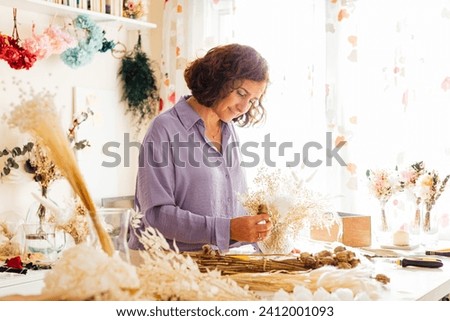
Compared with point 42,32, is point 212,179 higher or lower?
lower

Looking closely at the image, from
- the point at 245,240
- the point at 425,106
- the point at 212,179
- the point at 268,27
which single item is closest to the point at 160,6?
Result: the point at 268,27

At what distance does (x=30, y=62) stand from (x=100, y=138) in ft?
2.21

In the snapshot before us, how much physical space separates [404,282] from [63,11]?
2282 millimetres

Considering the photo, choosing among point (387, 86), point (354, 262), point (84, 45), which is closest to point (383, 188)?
point (387, 86)

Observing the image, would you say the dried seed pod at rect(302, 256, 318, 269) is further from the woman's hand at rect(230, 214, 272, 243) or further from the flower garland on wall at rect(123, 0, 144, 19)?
the flower garland on wall at rect(123, 0, 144, 19)

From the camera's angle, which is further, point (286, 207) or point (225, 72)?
point (225, 72)

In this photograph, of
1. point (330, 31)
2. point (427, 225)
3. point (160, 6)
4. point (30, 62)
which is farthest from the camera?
point (160, 6)

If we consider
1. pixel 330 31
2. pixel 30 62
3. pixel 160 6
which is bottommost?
pixel 30 62

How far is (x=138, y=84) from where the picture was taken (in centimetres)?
377

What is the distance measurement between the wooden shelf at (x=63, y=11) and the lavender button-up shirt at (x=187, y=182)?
4.06ft

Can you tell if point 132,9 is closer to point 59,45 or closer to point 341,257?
point 59,45

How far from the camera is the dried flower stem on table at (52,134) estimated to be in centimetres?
103

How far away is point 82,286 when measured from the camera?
1005mm
